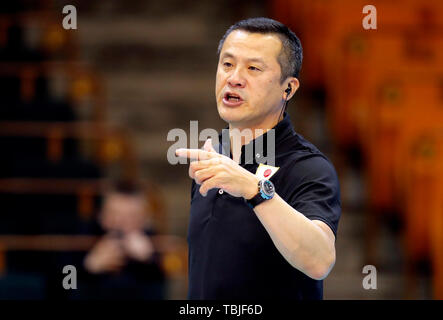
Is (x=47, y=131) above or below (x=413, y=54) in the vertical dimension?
below

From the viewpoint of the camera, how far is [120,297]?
262 cm

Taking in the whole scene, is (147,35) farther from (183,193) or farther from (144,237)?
(144,237)

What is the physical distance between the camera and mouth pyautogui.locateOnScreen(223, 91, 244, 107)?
129 cm

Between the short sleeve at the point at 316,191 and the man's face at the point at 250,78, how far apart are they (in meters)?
0.12

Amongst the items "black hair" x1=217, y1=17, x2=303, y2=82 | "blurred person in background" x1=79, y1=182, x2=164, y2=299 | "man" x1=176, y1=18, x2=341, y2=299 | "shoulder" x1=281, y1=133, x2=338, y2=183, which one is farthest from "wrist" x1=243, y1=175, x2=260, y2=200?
"blurred person in background" x1=79, y1=182, x2=164, y2=299

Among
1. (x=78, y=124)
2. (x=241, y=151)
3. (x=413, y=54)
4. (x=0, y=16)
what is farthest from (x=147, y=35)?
(x=241, y=151)

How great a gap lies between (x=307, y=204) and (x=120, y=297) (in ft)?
5.06

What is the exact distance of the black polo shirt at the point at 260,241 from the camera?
1229 mm

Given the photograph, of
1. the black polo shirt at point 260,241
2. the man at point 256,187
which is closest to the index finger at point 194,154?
the man at point 256,187

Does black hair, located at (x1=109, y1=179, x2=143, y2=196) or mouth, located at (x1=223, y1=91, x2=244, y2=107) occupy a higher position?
black hair, located at (x1=109, y1=179, x2=143, y2=196)

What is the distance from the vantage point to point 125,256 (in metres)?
2.71

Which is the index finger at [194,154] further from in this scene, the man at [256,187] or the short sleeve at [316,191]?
the short sleeve at [316,191]

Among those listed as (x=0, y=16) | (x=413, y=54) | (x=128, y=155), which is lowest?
(x=128, y=155)

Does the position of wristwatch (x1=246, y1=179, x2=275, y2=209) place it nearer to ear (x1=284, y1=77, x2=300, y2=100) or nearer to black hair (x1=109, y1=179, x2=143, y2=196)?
ear (x1=284, y1=77, x2=300, y2=100)
